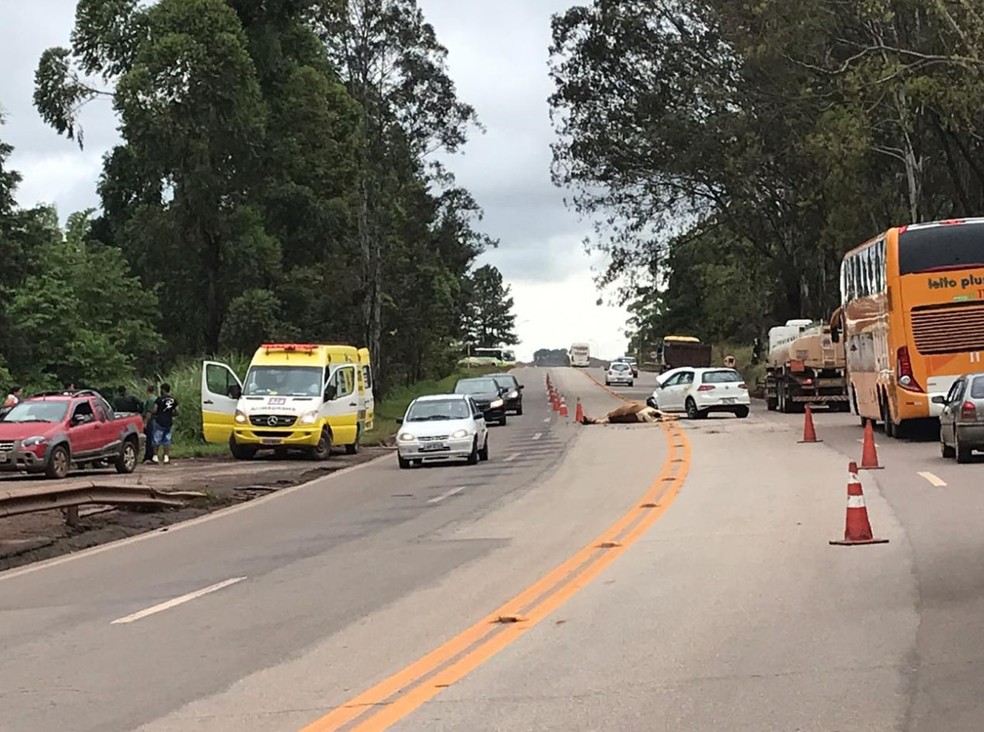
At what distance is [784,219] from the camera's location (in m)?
62.9

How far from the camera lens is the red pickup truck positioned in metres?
27.6

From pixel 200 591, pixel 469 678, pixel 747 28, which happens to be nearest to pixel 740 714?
pixel 469 678

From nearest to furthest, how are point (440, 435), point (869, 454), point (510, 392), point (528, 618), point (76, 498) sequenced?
point (528, 618)
point (76, 498)
point (869, 454)
point (440, 435)
point (510, 392)

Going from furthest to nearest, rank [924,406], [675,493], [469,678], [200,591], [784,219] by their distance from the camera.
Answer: [784,219] → [924,406] → [675,493] → [200,591] → [469,678]

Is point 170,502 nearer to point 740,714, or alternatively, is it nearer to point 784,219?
point 740,714

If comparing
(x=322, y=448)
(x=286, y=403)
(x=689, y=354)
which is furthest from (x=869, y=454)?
(x=689, y=354)

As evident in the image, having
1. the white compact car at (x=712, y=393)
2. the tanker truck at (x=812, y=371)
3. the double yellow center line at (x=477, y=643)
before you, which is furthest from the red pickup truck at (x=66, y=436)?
the tanker truck at (x=812, y=371)

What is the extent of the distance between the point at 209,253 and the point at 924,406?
28.2 metres

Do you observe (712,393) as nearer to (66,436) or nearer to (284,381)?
(284,381)

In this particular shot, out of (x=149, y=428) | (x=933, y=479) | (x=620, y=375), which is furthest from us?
(x=620, y=375)

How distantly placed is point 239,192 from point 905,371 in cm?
2712

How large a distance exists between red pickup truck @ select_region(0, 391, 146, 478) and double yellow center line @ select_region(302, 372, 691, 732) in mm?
14098

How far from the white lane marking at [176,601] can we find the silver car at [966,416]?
13.4 metres

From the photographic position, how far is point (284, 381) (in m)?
34.6
